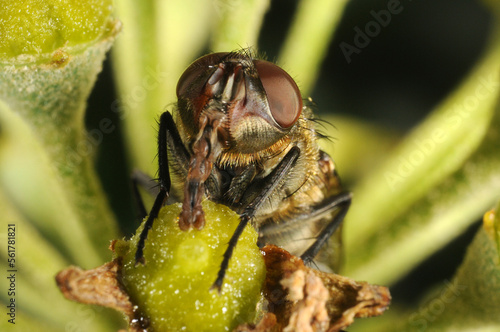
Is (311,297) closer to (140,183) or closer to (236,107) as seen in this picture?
(236,107)

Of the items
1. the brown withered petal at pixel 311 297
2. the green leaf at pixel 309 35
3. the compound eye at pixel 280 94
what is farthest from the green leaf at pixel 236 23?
the brown withered petal at pixel 311 297

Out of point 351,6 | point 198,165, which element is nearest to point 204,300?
point 198,165

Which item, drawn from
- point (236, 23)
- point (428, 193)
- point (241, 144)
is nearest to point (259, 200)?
point (241, 144)

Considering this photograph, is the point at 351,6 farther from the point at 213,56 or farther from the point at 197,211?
the point at 197,211

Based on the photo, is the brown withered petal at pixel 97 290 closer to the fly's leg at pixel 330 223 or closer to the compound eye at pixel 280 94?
the compound eye at pixel 280 94

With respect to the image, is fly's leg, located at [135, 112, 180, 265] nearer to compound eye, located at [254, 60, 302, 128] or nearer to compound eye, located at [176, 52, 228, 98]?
compound eye, located at [176, 52, 228, 98]

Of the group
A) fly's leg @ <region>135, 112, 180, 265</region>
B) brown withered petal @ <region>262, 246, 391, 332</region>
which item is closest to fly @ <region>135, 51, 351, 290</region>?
fly's leg @ <region>135, 112, 180, 265</region>
